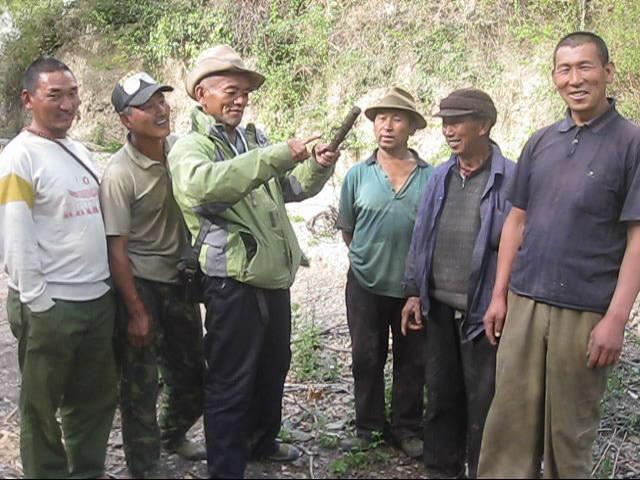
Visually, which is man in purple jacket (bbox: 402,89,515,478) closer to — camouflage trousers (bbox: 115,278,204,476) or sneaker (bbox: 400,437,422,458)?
sneaker (bbox: 400,437,422,458)

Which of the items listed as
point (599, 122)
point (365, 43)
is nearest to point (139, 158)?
point (599, 122)

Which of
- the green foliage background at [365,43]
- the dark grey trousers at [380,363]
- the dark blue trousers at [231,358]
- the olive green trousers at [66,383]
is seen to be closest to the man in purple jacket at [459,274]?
the dark grey trousers at [380,363]

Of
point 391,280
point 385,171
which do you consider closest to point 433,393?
point 391,280

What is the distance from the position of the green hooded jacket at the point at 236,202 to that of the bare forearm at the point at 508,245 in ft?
3.04

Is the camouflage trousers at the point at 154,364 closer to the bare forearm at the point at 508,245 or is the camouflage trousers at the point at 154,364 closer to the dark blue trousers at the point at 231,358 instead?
the dark blue trousers at the point at 231,358

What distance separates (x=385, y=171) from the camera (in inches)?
170

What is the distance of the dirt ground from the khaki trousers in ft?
2.86

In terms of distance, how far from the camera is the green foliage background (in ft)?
32.9

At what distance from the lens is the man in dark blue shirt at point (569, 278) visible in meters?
3.11

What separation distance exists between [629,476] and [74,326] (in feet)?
10.3

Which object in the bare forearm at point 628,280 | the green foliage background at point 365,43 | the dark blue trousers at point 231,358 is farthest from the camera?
the green foliage background at point 365,43

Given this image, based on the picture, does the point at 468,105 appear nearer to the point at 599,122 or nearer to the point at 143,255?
the point at 599,122

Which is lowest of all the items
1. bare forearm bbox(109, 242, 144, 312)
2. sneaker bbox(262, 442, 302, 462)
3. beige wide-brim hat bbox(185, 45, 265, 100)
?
sneaker bbox(262, 442, 302, 462)

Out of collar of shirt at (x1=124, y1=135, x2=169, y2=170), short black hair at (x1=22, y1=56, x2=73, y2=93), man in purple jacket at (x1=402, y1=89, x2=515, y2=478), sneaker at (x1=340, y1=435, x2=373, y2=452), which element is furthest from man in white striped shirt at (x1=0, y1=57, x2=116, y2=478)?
man in purple jacket at (x1=402, y1=89, x2=515, y2=478)
